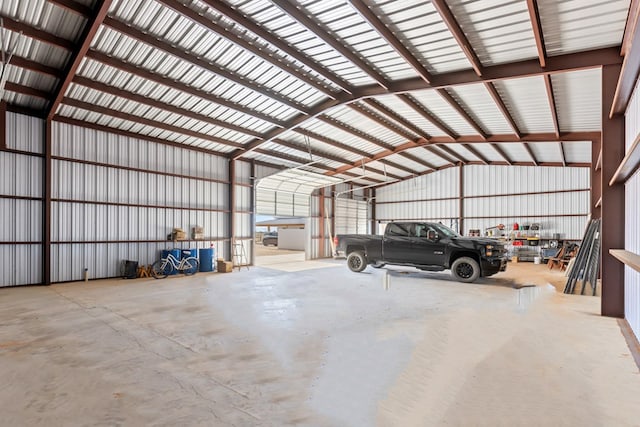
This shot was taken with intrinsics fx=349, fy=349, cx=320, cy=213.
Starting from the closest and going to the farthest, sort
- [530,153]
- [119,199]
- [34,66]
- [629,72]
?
[629,72] < [34,66] < [119,199] < [530,153]

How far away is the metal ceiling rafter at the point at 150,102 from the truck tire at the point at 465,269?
7.68 metres

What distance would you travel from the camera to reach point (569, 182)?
1566 cm

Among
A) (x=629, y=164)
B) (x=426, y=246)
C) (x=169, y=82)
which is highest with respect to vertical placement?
(x=169, y=82)

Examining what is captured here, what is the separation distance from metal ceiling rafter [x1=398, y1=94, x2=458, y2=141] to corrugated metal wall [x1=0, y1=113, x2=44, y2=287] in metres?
9.94

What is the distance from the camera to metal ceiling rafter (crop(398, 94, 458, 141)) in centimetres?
952

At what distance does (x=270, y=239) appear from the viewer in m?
27.7

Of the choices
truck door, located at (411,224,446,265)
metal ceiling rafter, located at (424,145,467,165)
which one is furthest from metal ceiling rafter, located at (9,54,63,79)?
metal ceiling rafter, located at (424,145,467,165)

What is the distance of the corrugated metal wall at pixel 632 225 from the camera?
15.4 ft

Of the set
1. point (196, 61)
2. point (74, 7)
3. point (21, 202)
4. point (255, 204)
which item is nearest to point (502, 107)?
point (196, 61)

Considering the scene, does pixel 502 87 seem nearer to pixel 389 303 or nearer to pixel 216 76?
pixel 389 303

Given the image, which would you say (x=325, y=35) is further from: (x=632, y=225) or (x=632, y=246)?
(x=632, y=246)

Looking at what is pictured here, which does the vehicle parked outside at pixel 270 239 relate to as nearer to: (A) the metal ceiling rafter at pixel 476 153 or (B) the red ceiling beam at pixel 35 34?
(A) the metal ceiling rafter at pixel 476 153

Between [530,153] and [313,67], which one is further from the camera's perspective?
[530,153]

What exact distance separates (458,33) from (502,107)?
409 centimetres
